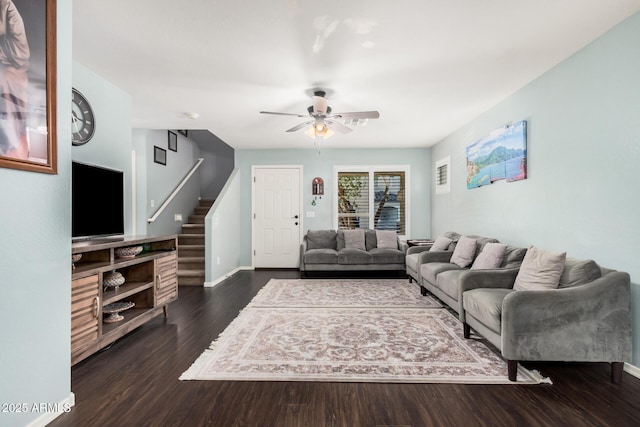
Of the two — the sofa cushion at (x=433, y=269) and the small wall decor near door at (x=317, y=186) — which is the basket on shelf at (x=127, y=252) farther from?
the small wall decor near door at (x=317, y=186)

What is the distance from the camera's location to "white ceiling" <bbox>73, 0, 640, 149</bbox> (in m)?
2.16

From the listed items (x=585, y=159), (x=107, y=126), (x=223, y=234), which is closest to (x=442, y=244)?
(x=585, y=159)

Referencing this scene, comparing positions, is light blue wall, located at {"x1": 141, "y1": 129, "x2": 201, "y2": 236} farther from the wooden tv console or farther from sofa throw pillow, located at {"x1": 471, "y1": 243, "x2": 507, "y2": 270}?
sofa throw pillow, located at {"x1": 471, "y1": 243, "x2": 507, "y2": 270}

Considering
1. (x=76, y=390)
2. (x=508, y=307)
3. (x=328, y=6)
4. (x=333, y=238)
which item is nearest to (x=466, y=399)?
(x=508, y=307)

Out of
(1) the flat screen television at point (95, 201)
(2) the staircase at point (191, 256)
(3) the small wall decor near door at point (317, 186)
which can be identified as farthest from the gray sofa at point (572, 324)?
(3) the small wall decor near door at point (317, 186)

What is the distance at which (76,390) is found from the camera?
2084 millimetres

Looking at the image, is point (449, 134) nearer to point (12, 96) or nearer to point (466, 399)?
point (466, 399)

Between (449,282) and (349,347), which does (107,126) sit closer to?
(349,347)

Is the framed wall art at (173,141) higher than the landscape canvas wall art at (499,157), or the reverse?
the framed wall art at (173,141)

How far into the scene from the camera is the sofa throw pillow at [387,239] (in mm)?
6062

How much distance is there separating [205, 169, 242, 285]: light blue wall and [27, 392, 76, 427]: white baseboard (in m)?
3.24

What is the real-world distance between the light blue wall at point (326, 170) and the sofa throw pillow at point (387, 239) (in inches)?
29.6

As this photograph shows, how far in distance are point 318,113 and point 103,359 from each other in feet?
10.0

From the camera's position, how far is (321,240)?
6281mm
